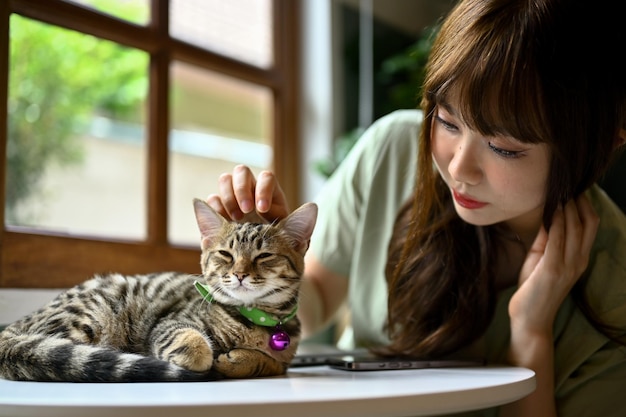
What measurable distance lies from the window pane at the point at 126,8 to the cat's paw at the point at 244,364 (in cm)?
121

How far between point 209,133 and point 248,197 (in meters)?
1.59

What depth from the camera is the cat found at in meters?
0.85

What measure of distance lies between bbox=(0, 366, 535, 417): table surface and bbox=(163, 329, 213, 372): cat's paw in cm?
3

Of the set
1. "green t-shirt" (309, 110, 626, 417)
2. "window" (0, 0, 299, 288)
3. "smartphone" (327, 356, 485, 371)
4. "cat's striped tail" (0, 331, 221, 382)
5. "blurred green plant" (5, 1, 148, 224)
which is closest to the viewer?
"cat's striped tail" (0, 331, 221, 382)

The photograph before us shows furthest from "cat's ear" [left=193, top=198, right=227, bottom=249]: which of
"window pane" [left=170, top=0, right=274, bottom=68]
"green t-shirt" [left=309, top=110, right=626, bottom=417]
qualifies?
"window pane" [left=170, top=0, right=274, bottom=68]

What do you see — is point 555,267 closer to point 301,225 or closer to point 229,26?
point 301,225

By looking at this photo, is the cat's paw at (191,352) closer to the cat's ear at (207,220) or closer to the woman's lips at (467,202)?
the cat's ear at (207,220)

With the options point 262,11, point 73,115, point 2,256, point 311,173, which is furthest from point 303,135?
point 2,256

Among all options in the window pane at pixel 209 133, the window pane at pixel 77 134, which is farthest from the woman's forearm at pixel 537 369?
the window pane at pixel 209 133

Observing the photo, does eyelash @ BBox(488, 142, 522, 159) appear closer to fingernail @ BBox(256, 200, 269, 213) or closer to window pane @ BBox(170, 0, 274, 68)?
fingernail @ BBox(256, 200, 269, 213)

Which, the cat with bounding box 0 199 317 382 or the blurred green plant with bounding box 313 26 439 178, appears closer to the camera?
the cat with bounding box 0 199 317 382

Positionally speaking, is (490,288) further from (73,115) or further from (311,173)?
(73,115)

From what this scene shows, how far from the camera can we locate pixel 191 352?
2.87ft

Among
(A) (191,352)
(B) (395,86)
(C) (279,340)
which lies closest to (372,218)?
(C) (279,340)
